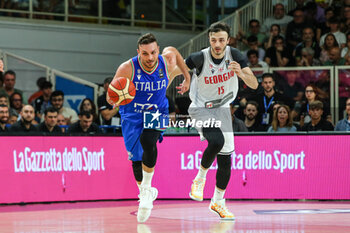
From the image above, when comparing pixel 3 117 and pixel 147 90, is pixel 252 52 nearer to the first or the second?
pixel 3 117

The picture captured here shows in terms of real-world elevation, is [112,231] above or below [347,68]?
below

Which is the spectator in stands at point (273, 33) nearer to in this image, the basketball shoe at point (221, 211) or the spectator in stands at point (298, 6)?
the spectator in stands at point (298, 6)

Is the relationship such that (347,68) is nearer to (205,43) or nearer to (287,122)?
(287,122)

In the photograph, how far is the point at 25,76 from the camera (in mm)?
17281

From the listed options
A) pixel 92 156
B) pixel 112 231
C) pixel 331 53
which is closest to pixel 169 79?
pixel 112 231

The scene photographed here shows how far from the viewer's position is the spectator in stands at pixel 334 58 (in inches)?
590

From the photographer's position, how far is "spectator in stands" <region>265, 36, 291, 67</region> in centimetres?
1590

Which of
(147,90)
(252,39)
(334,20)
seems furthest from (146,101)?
(334,20)

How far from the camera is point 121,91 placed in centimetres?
855

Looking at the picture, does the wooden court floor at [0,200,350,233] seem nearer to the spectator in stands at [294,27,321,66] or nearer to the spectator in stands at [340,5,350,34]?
the spectator in stands at [294,27,321,66]

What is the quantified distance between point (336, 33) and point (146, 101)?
27.4 feet

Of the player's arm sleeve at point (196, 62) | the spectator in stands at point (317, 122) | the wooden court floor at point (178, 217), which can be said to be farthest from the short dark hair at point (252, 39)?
the player's arm sleeve at point (196, 62)

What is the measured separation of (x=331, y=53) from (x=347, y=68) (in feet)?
5.21

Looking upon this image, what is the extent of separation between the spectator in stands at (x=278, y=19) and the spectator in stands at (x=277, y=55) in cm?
149
